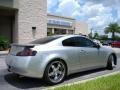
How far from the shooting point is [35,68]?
6.71 meters

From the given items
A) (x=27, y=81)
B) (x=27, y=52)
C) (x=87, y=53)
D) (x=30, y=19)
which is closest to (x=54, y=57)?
(x=27, y=52)

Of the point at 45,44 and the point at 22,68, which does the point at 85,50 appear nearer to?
the point at 45,44

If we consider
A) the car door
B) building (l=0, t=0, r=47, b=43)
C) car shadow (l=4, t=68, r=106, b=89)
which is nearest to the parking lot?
car shadow (l=4, t=68, r=106, b=89)

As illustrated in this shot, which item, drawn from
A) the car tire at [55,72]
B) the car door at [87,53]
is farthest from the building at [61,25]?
the car tire at [55,72]

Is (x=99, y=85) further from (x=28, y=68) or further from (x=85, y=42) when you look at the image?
(x=85, y=42)

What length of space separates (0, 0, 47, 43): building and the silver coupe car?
52.8 ft

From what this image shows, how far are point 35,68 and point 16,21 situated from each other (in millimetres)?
18425

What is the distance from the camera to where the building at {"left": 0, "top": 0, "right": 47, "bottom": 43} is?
24125 millimetres

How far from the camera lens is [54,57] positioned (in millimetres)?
7074

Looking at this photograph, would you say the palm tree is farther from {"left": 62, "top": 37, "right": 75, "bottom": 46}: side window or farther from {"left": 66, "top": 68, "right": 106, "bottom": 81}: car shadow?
{"left": 62, "top": 37, "right": 75, "bottom": 46}: side window

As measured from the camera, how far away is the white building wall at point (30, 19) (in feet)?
79.8

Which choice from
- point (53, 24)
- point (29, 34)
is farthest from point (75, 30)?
point (29, 34)

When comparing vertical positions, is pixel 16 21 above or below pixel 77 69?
above

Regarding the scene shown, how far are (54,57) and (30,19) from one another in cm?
1840
